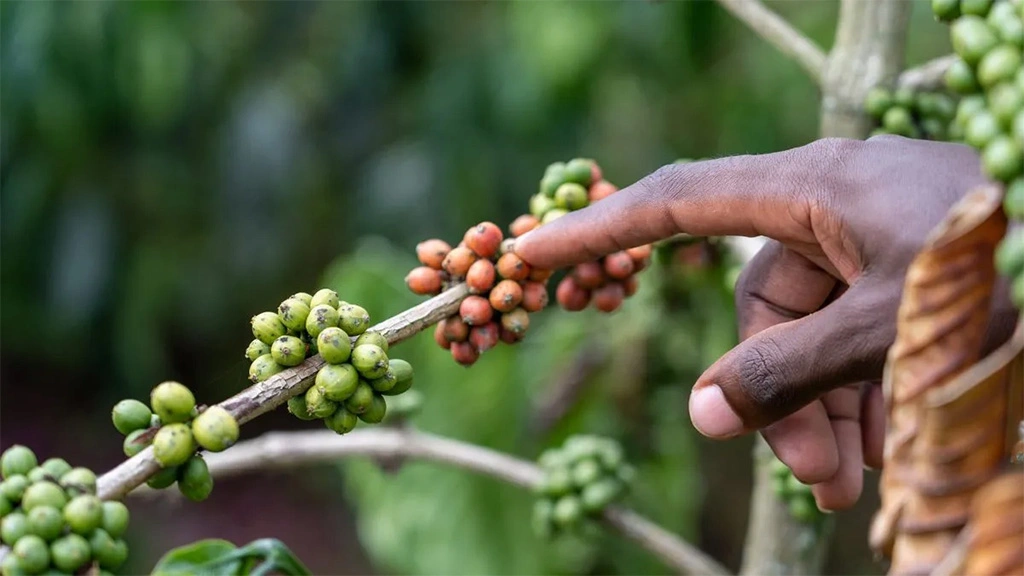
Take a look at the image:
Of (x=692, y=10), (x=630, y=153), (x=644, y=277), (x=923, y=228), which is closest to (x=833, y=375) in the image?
(x=923, y=228)

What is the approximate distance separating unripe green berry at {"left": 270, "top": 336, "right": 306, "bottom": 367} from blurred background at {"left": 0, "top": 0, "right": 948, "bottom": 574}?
995mm

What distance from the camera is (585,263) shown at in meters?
1.30

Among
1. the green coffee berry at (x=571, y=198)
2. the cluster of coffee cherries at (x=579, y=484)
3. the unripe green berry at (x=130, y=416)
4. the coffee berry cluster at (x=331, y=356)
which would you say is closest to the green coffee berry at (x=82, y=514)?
the unripe green berry at (x=130, y=416)

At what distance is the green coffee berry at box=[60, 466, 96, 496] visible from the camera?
35.7 inches

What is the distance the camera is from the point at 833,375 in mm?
999

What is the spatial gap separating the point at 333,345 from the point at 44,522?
0.98 ft

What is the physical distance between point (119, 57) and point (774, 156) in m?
2.84

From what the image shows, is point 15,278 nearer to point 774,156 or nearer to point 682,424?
point 682,424

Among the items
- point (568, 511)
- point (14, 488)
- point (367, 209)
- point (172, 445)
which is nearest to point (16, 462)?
point (14, 488)

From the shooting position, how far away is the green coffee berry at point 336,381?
1.00 m

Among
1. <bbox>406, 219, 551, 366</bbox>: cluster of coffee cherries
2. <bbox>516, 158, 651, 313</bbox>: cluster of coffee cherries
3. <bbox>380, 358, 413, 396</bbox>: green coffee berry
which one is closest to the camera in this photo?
<bbox>380, 358, 413, 396</bbox>: green coffee berry

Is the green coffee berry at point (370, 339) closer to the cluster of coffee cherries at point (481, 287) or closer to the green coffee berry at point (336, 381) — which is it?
the green coffee berry at point (336, 381)

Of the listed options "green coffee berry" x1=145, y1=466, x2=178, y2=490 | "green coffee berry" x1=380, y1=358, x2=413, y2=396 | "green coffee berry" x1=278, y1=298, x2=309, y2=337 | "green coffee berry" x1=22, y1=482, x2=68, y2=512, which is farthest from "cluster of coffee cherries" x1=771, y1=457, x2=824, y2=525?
"green coffee berry" x1=22, y1=482, x2=68, y2=512

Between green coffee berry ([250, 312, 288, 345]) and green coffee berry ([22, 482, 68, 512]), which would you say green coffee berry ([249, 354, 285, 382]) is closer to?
green coffee berry ([250, 312, 288, 345])
